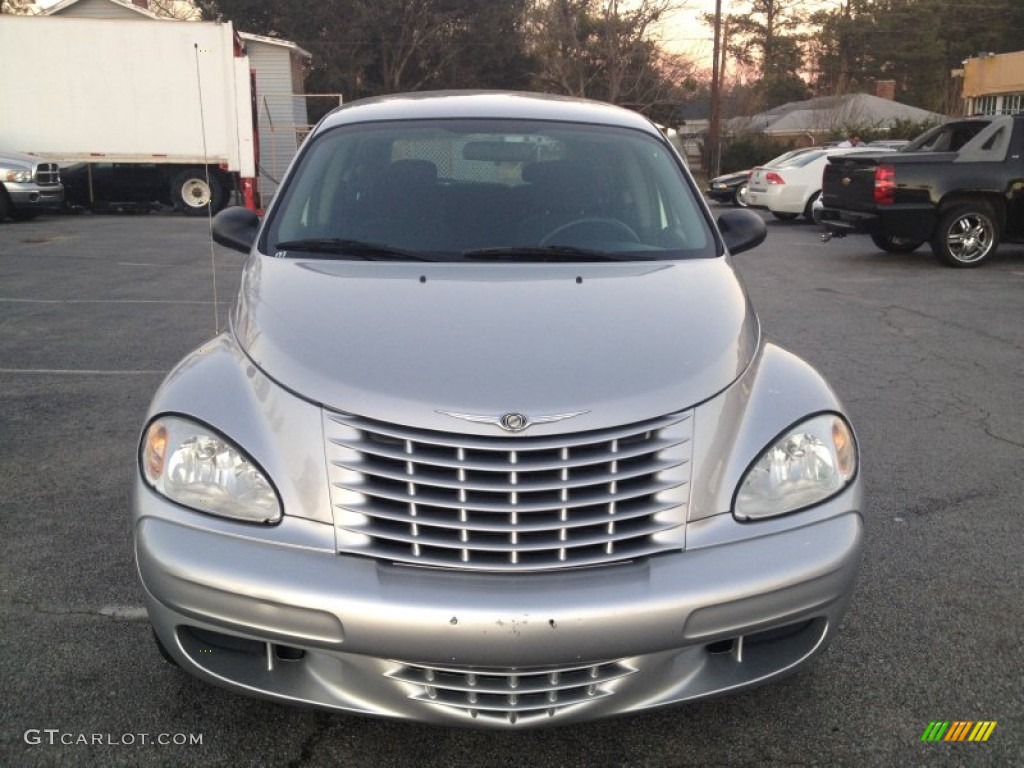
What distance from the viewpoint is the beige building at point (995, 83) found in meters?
34.4

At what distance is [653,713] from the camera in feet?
8.56

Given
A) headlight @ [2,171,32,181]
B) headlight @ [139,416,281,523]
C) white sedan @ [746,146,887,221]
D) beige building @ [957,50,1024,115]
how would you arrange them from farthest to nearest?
1. beige building @ [957,50,1024,115]
2. white sedan @ [746,146,887,221]
3. headlight @ [2,171,32,181]
4. headlight @ [139,416,281,523]

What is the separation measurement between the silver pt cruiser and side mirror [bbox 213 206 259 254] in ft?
3.69

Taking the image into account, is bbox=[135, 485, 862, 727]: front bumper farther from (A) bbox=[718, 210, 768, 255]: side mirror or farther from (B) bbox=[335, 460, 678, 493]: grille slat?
(A) bbox=[718, 210, 768, 255]: side mirror

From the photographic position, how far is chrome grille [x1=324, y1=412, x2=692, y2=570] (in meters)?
2.36

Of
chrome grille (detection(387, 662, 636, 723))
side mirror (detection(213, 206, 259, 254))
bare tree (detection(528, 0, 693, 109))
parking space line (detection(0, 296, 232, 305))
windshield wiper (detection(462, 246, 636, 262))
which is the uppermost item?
bare tree (detection(528, 0, 693, 109))

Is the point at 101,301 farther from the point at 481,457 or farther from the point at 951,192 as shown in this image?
the point at 951,192

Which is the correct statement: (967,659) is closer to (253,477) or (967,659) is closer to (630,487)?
(630,487)

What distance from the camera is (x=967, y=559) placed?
3.83 meters

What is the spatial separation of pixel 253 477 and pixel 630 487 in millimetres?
965

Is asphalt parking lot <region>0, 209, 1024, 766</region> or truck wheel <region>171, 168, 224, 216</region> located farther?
truck wheel <region>171, 168, 224, 216</region>

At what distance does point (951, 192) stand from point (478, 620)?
11.7m

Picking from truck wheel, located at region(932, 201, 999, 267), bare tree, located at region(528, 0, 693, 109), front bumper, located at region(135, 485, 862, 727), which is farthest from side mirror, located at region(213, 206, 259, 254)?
bare tree, located at region(528, 0, 693, 109)

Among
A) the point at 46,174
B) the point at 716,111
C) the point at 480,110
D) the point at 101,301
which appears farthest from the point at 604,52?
the point at 480,110
